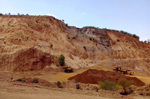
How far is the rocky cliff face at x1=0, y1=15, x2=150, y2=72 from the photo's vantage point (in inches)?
888

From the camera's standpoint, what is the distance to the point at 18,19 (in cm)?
3105

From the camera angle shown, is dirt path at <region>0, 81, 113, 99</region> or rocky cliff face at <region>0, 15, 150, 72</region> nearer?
dirt path at <region>0, 81, 113, 99</region>

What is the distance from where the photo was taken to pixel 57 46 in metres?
30.0

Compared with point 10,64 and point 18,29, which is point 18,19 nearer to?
point 18,29

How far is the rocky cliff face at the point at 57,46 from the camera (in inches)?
888

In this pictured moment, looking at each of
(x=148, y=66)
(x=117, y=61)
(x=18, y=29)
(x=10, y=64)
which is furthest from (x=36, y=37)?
(x=148, y=66)

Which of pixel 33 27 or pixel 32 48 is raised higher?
pixel 33 27

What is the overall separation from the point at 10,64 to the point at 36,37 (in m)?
8.91

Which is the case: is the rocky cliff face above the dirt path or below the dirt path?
above

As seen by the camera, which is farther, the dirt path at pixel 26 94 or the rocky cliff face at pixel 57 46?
the rocky cliff face at pixel 57 46

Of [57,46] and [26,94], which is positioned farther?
[57,46]

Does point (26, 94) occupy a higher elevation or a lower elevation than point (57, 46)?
lower

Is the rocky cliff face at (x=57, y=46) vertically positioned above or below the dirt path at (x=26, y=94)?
above

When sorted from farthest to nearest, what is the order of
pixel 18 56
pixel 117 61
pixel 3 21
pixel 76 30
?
pixel 76 30
pixel 117 61
pixel 3 21
pixel 18 56
